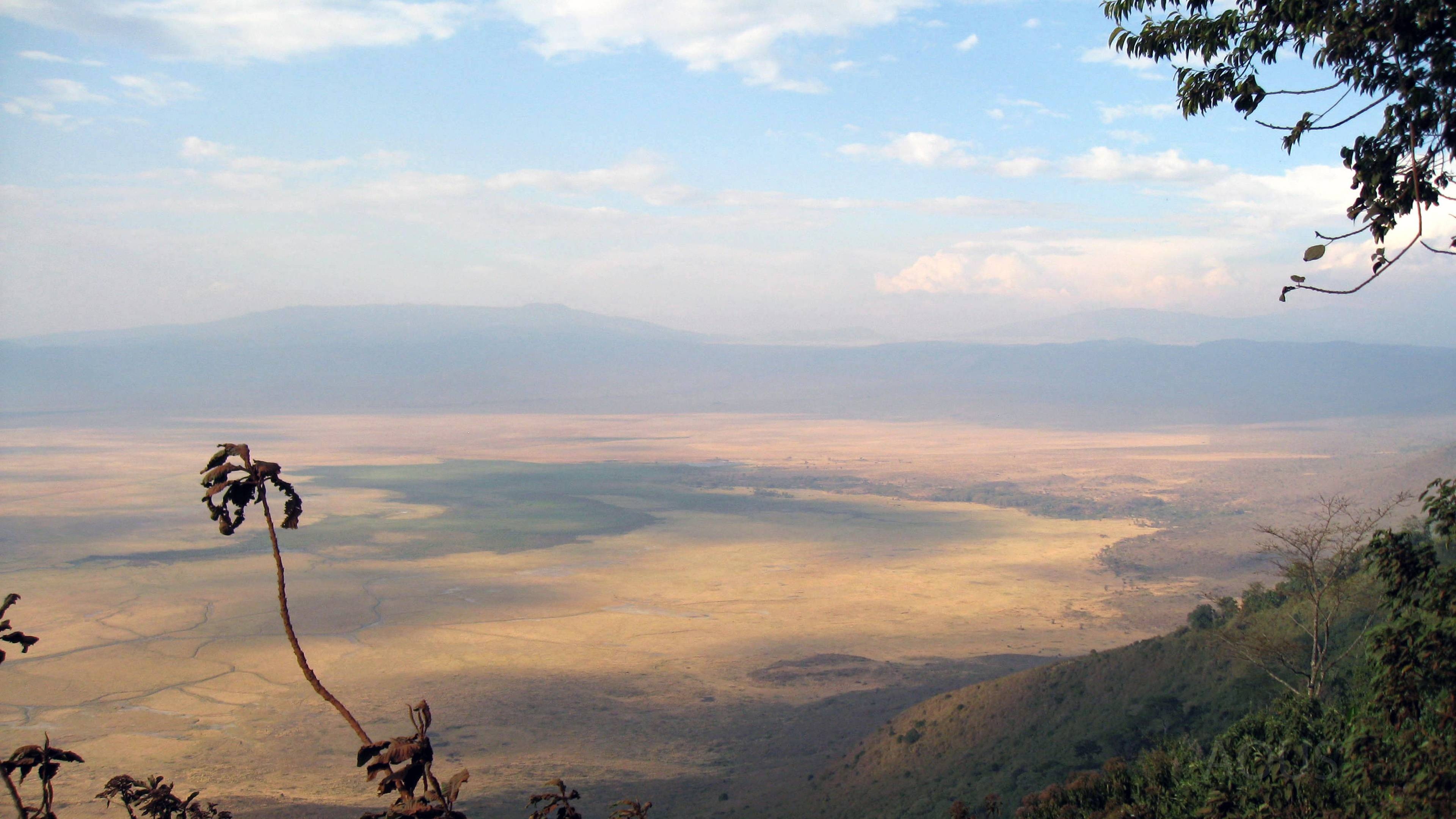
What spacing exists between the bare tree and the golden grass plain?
1235cm

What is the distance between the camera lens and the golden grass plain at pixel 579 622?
2842 centimetres

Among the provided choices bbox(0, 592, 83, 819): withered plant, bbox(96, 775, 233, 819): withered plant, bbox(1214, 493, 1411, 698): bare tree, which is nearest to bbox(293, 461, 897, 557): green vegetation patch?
bbox(1214, 493, 1411, 698): bare tree

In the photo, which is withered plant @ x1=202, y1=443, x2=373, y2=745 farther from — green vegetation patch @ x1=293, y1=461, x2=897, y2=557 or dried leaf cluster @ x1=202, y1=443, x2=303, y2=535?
green vegetation patch @ x1=293, y1=461, x2=897, y2=557

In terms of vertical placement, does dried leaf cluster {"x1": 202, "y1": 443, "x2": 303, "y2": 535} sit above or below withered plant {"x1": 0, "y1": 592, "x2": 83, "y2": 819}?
above

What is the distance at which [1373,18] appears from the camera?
6.84 m

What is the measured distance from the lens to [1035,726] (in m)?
22.8

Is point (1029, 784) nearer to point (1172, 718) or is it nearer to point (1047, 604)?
point (1172, 718)

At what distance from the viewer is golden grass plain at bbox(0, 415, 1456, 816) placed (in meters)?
28.4

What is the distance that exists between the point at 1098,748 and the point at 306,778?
2115 centimetres

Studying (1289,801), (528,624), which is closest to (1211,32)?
(1289,801)

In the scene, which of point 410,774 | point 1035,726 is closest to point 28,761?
point 410,774

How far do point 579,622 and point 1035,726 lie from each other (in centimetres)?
2767

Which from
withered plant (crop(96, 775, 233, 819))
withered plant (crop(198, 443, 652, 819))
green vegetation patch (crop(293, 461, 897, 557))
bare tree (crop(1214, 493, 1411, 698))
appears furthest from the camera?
green vegetation patch (crop(293, 461, 897, 557))

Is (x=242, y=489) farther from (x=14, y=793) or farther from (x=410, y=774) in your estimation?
(x=14, y=793)
